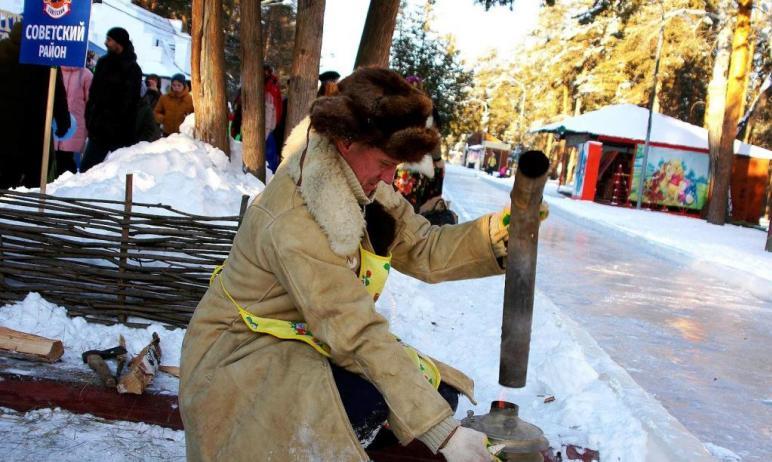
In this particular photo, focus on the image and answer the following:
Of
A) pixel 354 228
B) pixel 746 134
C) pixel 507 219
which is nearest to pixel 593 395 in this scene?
pixel 507 219

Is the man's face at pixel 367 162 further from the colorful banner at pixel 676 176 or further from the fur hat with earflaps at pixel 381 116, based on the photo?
the colorful banner at pixel 676 176

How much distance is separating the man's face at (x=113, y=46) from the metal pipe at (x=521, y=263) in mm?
5268

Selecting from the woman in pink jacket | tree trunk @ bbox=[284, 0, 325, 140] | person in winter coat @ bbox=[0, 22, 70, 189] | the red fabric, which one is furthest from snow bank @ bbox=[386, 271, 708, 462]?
the woman in pink jacket

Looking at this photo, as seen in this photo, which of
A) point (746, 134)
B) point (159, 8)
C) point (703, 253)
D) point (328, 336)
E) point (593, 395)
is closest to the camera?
point (328, 336)

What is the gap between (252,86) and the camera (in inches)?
284

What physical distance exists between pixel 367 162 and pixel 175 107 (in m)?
A: 8.42

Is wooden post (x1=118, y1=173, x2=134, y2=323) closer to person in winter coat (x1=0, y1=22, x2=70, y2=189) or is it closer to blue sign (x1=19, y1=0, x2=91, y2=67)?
blue sign (x1=19, y1=0, x2=91, y2=67)

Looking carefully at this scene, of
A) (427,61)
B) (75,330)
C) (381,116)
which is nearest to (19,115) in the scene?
(75,330)

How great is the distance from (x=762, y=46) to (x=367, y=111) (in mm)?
28284

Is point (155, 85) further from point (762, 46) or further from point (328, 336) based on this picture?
point (762, 46)

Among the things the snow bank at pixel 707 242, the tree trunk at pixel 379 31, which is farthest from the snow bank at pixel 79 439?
the snow bank at pixel 707 242

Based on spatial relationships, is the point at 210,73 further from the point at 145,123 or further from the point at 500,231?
the point at 500,231

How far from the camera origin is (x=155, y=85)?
38.0ft

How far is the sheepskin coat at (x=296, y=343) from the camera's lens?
2.04m
